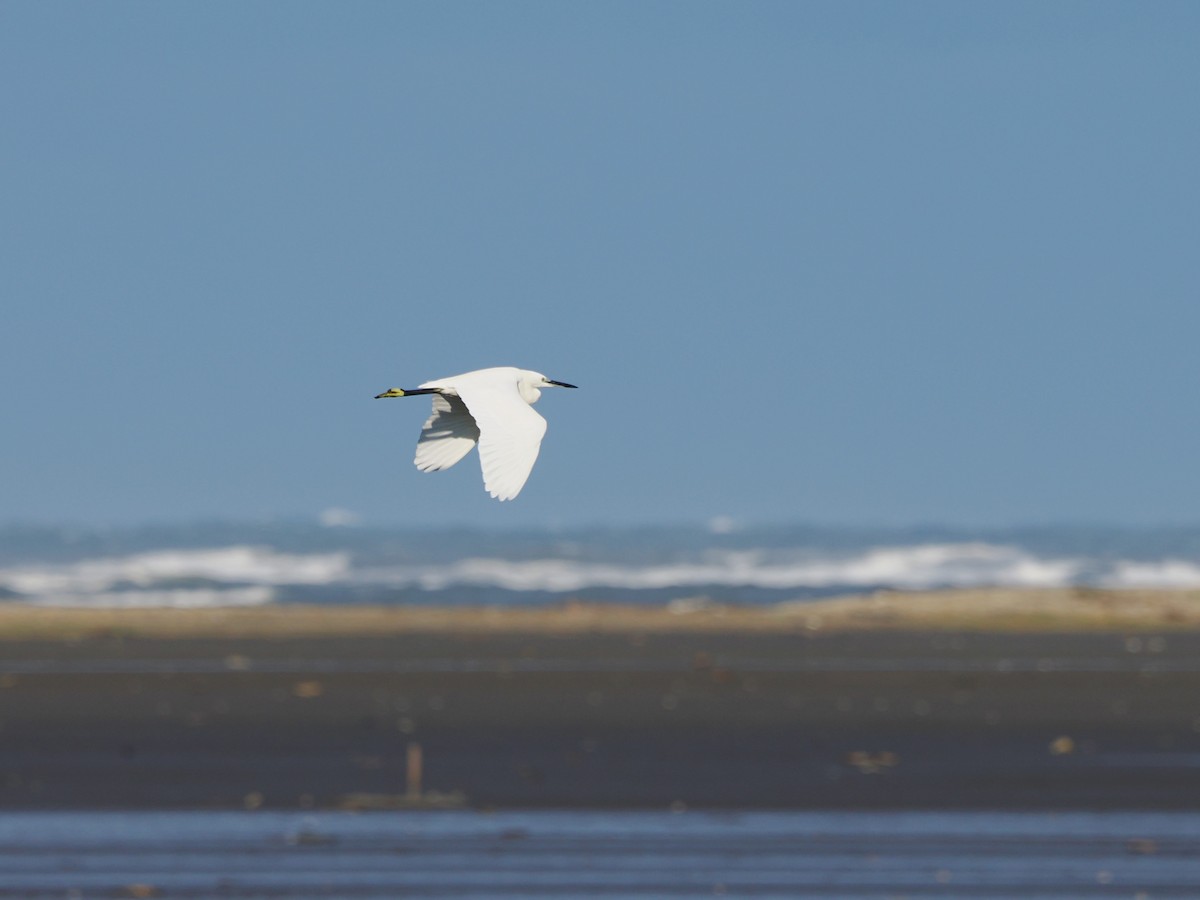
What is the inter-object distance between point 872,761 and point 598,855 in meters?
5.05

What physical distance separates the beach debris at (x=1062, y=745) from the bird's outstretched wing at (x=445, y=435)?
1098cm

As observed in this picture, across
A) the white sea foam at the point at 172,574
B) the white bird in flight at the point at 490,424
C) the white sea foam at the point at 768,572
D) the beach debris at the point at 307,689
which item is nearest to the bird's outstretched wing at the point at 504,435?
the white bird in flight at the point at 490,424

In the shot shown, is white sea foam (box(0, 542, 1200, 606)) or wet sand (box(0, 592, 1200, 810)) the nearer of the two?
wet sand (box(0, 592, 1200, 810))

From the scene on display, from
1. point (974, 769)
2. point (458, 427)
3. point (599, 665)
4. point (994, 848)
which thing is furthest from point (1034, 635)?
point (458, 427)

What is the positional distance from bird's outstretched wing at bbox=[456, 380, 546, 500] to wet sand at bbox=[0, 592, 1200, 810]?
8.26 meters

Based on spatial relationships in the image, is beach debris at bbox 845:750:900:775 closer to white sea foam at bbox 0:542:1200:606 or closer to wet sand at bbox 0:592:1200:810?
wet sand at bbox 0:592:1200:810

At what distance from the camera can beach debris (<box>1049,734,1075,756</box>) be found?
18.9 m

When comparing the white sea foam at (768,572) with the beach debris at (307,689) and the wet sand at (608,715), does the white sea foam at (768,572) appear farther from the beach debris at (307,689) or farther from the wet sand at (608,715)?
the beach debris at (307,689)

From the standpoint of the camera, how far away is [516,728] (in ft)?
67.9

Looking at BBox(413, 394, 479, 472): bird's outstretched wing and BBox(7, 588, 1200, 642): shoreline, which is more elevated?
BBox(7, 588, 1200, 642): shoreline

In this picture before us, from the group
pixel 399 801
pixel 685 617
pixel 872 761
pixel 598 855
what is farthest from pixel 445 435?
pixel 685 617

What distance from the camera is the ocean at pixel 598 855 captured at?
12.8 metres

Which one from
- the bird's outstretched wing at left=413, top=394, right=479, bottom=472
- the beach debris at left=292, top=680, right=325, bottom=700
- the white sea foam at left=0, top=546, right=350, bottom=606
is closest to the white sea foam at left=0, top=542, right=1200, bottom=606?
the white sea foam at left=0, top=546, right=350, bottom=606

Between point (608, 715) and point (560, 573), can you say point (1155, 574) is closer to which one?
point (560, 573)
